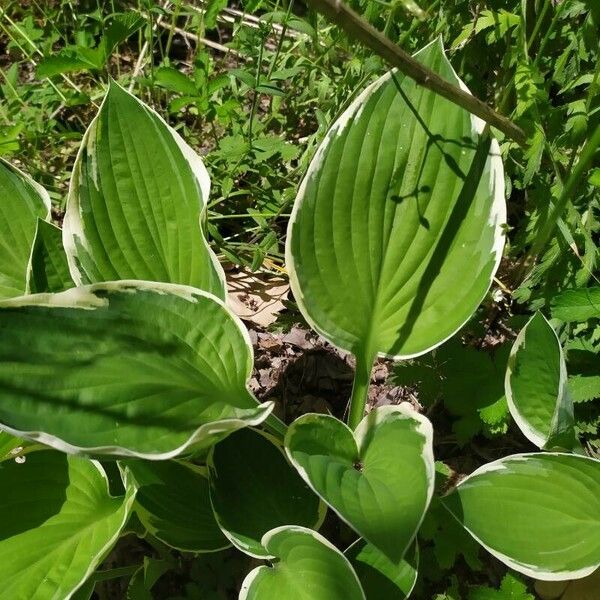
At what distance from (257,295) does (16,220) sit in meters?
0.55

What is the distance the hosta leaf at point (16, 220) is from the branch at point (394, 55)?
2.41 ft

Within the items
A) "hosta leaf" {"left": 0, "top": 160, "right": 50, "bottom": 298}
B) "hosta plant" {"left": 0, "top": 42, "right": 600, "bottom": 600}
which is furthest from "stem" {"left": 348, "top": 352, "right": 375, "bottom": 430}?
"hosta leaf" {"left": 0, "top": 160, "right": 50, "bottom": 298}

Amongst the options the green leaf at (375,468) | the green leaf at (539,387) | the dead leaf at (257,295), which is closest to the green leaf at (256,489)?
the green leaf at (375,468)

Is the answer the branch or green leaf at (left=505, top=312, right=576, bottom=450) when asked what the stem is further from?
the branch

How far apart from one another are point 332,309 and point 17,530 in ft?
1.87

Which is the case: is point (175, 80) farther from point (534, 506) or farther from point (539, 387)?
point (534, 506)

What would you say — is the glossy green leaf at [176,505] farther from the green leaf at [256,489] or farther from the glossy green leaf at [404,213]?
the glossy green leaf at [404,213]

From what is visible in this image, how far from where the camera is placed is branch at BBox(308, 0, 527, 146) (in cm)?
64

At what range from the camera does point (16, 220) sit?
4.13ft

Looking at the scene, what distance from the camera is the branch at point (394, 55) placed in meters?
0.64

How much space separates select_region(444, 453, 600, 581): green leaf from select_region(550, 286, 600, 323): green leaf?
22 centimetres

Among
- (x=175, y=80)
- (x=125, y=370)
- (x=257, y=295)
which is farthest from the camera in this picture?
(x=257, y=295)

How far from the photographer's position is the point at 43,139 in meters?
1.73

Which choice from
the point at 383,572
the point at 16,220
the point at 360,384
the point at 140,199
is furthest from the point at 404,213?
the point at 16,220
